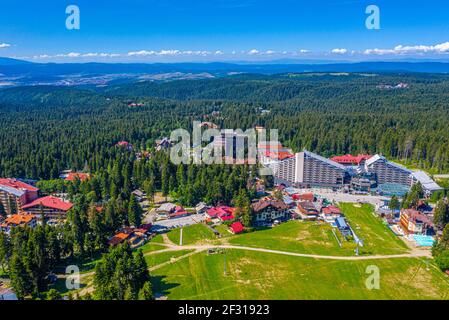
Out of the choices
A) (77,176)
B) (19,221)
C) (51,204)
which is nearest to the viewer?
(19,221)

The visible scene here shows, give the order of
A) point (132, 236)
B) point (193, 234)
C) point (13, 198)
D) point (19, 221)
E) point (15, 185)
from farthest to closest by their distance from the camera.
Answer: point (15, 185), point (13, 198), point (19, 221), point (193, 234), point (132, 236)

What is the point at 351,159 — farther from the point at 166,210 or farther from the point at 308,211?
the point at 166,210

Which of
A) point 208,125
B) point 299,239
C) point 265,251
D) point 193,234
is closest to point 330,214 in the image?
point 299,239

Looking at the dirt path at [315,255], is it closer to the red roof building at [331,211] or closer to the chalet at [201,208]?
the red roof building at [331,211]

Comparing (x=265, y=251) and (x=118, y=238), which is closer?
(x=265, y=251)

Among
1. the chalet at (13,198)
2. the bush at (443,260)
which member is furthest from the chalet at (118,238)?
the bush at (443,260)

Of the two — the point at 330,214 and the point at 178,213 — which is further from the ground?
the point at 330,214

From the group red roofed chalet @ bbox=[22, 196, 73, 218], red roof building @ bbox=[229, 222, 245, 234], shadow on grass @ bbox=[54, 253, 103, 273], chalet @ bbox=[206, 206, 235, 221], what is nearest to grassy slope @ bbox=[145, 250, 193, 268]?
shadow on grass @ bbox=[54, 253, 103, 273]
